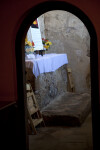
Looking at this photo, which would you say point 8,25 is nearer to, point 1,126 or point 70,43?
point 1,126

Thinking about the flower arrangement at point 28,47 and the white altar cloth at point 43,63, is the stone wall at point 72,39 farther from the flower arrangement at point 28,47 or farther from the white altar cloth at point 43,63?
the flower arrangement at point 28,47

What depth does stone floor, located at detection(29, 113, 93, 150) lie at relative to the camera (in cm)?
466

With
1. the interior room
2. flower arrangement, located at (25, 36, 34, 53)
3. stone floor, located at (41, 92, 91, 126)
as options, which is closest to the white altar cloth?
the interior room

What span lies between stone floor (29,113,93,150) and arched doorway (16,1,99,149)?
1.13 metres

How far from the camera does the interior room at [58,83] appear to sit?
212 inches

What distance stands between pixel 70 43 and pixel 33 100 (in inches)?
132

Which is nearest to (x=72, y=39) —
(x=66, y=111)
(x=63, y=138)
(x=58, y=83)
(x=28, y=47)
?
(x=58, y=83)

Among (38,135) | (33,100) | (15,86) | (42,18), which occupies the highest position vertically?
(42,18)

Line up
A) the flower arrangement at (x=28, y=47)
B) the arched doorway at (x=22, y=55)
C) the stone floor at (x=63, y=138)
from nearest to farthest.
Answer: the arched doorway at (x=22, y=55)
the stone floor at (x=63, y=138)
the flower arrangement at (x=28, y=47)

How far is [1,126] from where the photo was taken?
10.8 ft

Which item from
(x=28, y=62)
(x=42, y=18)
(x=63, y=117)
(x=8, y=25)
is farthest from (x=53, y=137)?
(x=42, y=18)

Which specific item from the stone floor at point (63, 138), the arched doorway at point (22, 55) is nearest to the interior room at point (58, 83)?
the stone floor at point (63, 138)

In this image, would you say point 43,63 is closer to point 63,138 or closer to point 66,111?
point 66,111

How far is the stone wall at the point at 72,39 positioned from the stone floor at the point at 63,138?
2.86m
